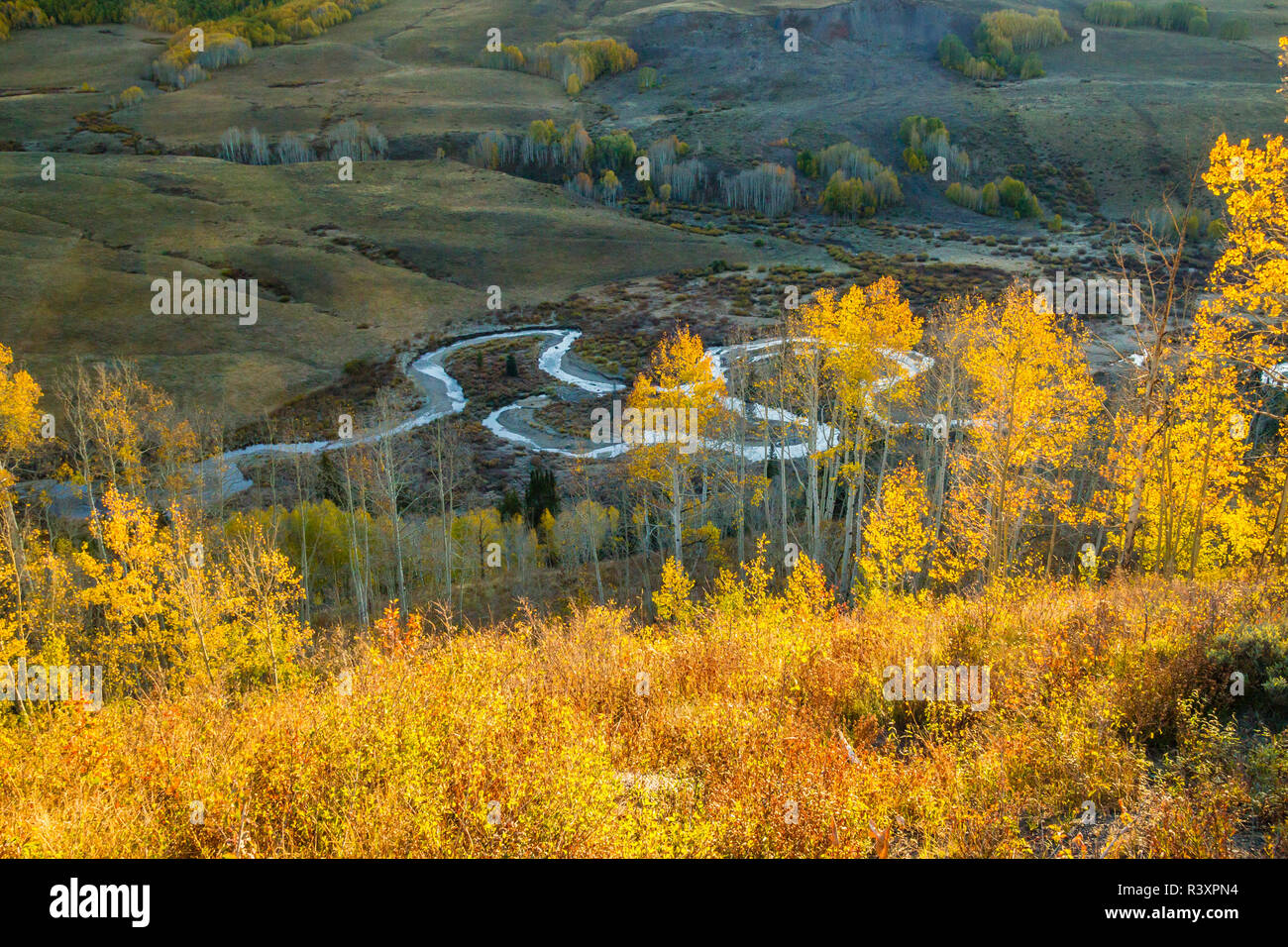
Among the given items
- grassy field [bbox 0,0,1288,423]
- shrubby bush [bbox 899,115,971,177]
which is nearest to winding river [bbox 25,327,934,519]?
grassy field [bbox 0,0,1288,423]

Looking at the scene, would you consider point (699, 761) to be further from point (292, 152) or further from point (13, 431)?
point (292, 152)

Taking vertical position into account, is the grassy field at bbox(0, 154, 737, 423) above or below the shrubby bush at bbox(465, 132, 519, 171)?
below

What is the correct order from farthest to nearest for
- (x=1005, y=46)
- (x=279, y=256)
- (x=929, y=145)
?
(x=1005, y=46)
(x=929, y=145)
(x=279, y=256)

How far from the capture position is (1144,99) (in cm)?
15750

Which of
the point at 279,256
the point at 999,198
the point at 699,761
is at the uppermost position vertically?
the point at 999,198

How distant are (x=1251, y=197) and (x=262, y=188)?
466 feet

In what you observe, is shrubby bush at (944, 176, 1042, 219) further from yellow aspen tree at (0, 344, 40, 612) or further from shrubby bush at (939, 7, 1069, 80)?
yellow aspen tree at (0, 344, 40, 612)

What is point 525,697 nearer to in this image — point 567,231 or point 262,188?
point 567,231

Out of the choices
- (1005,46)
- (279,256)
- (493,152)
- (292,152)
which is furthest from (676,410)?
(1005,46)

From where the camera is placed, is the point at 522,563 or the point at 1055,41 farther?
the point at 1055,41

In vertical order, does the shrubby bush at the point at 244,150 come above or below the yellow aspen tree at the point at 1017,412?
above

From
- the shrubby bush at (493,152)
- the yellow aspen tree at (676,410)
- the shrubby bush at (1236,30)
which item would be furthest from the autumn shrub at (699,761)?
the shrubby bush at (1236,30)

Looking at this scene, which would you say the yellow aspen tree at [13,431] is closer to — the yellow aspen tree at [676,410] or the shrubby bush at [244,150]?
the yellow aspen tree at [676,410]
